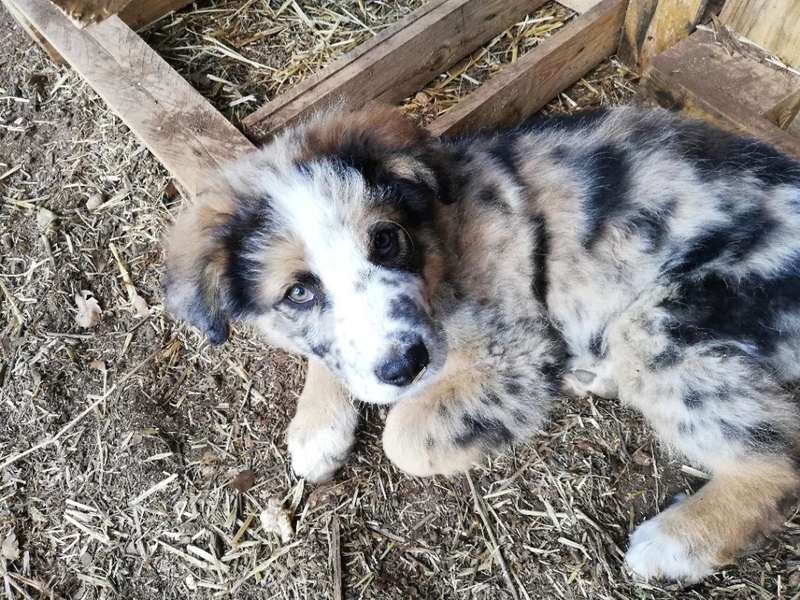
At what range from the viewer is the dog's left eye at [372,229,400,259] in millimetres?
2354

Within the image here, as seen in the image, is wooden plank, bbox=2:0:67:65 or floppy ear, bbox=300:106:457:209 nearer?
floppy ear, bbox=300:106:457:209

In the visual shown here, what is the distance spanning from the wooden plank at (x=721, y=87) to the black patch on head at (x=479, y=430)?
200 centimetres

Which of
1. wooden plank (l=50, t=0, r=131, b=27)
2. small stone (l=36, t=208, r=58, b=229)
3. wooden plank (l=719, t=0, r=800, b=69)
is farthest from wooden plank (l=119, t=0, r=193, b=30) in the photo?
wooden plank (l=719, t=0, r=800, b=69)

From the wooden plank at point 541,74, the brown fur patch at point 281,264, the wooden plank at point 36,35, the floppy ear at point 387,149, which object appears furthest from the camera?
the wooden plank at point 36,35

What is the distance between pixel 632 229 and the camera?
2.66 metres

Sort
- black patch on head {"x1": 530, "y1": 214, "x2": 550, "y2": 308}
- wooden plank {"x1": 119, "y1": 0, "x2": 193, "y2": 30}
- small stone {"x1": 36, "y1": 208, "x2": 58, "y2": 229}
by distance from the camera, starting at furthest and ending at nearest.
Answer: wooden plank {"x1": 119, "y1": 0, "x2": 193, "y2": 30} < small stone {"x1": 36, "y1": 208, "x2": 58, "y2": 229} < black patch on head {"x1": 530, "y1": 214, "x2": 550, "y2": 308}

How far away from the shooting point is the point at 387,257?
7.77ft

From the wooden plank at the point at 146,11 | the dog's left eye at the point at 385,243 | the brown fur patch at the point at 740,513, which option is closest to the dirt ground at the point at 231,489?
the brown fur patch at the point at 740,513

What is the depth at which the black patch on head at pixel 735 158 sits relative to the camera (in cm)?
264

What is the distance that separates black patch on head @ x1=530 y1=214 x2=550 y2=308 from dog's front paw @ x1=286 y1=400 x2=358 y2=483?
3.55 feet

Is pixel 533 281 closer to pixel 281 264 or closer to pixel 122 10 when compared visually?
pixel 281 264

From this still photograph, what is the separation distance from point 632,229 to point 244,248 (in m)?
1.54

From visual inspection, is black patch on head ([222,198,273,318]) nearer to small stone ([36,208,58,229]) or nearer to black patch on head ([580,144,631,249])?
black patch on head ([580,144,631,249])

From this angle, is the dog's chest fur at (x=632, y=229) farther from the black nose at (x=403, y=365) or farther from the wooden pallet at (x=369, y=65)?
the wooden pallet at (x=369, y=65)
